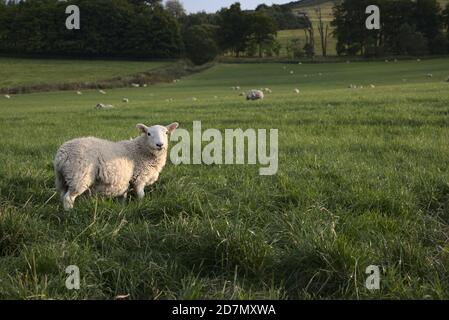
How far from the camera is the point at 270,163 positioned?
850cm

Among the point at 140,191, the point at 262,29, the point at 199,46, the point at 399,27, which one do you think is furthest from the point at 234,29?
the point at 140,191

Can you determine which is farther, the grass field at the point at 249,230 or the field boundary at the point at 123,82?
the field boundary at the point at 123,82

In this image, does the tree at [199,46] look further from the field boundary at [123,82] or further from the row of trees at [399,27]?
the row of trees at [399,27]

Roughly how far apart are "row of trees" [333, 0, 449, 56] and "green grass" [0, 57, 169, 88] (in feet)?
92.2

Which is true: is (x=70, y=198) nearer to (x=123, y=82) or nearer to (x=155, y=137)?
(x=155, y=137)

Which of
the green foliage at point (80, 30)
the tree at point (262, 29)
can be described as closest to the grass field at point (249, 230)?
the green foliage at point (80, 30)

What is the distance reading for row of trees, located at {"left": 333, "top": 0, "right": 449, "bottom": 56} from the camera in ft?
224

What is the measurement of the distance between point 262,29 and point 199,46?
11.2m

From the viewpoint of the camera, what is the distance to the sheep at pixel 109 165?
6.40m

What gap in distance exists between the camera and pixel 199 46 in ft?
287

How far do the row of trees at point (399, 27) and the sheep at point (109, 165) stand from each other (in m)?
66.2
